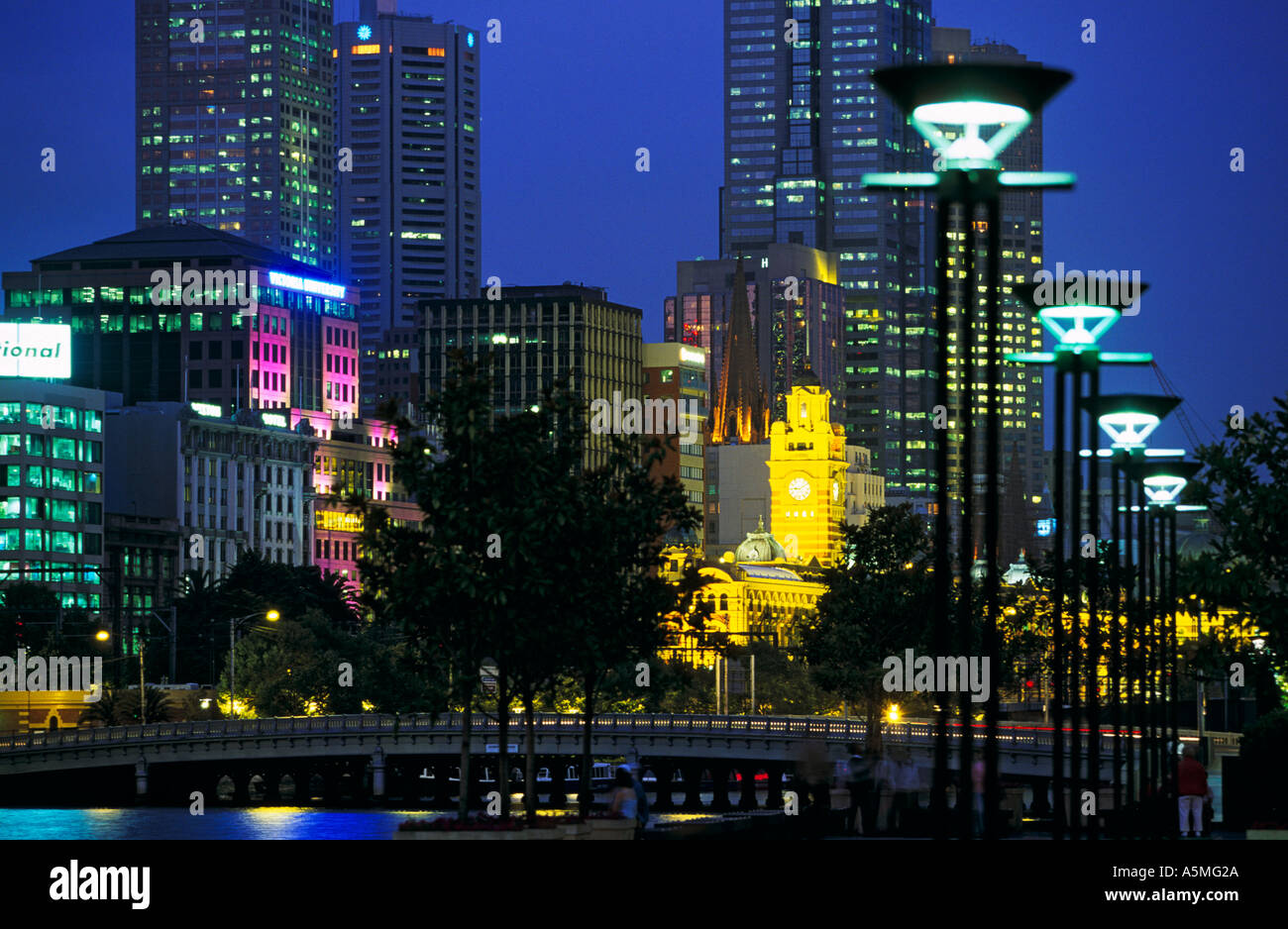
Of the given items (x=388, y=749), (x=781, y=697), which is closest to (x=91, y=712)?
(x=388, y=749)

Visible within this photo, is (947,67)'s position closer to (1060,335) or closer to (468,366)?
(1060,335)

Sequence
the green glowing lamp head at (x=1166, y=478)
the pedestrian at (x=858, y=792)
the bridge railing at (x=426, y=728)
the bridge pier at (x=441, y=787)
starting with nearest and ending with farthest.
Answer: the pedestrian at (x=858, y=792)
the green glowing lamp head at (x=1166, y=478)
the bridge railing at (x=426, y=728)
the bridge pier at (x=441, y=787)

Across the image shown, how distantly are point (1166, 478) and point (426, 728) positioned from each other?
7405cm

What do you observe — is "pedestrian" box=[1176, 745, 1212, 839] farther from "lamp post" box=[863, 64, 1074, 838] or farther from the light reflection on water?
the light reflection on water

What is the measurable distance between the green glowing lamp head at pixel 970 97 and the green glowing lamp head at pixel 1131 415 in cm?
2189

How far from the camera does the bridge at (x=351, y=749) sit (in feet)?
427

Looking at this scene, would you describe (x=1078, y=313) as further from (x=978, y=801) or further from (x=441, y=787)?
(x=441, y=787)

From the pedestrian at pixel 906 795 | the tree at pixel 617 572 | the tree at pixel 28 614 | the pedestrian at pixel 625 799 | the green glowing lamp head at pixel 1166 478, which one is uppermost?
the green glowing lamp head at pixel 1166 478

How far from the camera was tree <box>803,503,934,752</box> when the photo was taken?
372 ft

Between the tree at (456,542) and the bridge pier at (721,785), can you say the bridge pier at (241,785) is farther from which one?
the tree at (456,542)

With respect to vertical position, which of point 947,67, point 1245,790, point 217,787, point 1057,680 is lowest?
point 217,787

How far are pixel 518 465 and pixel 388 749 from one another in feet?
255

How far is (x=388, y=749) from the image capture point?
137m

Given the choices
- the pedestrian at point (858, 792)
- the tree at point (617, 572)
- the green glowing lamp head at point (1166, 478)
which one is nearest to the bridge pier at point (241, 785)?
the tree at point (617, 572)
